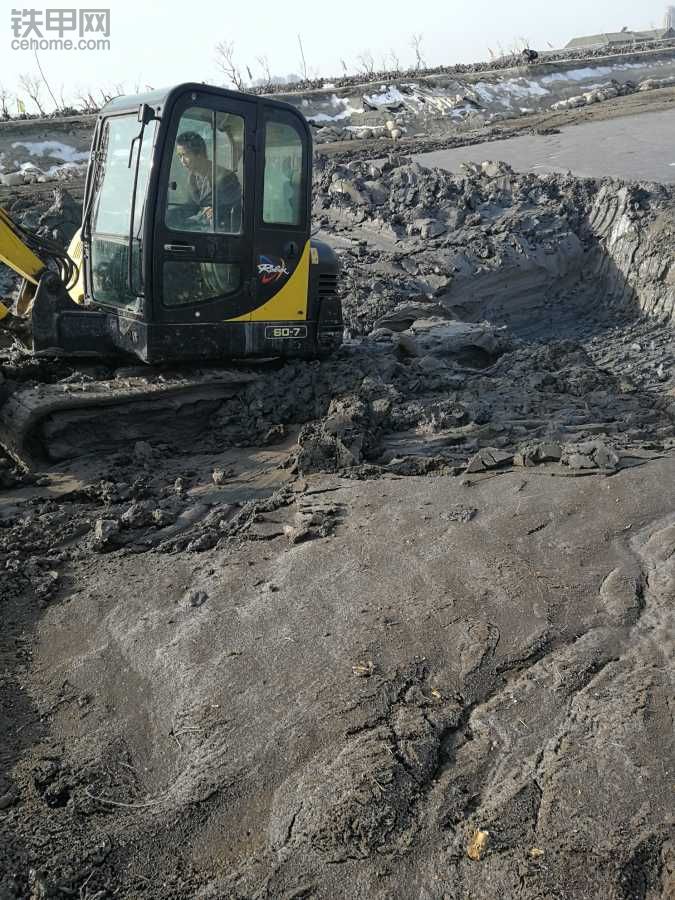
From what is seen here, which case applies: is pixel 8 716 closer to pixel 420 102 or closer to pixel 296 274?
pixel 296 274

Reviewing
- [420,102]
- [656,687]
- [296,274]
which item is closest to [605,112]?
[420,102]

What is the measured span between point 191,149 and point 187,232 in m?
0.57

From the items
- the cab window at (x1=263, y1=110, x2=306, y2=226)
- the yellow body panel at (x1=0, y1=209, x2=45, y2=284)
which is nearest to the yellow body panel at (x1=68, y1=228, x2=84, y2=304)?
the yellow body panel at (x1=0, y1=209, x2=45, y2=284)

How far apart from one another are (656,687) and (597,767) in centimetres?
51

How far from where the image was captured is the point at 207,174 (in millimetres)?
5500

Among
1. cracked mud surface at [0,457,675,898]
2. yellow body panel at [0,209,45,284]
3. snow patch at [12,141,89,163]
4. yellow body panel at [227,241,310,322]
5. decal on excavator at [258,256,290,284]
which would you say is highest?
snow patch at [12,141,89,163]

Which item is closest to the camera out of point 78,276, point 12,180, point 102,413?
point 102,413

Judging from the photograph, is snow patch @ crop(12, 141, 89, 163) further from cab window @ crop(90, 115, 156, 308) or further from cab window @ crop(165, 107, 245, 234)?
cab window @ crop(165, 107, 245, 234)

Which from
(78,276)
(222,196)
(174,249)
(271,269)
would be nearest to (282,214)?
(271,269)

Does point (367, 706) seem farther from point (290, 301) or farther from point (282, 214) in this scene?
point (282, 214)

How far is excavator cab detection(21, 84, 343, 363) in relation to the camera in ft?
17.6

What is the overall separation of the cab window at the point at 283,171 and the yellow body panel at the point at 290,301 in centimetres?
36

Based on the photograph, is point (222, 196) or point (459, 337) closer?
point (222, 196)

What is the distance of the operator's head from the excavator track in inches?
63.6
